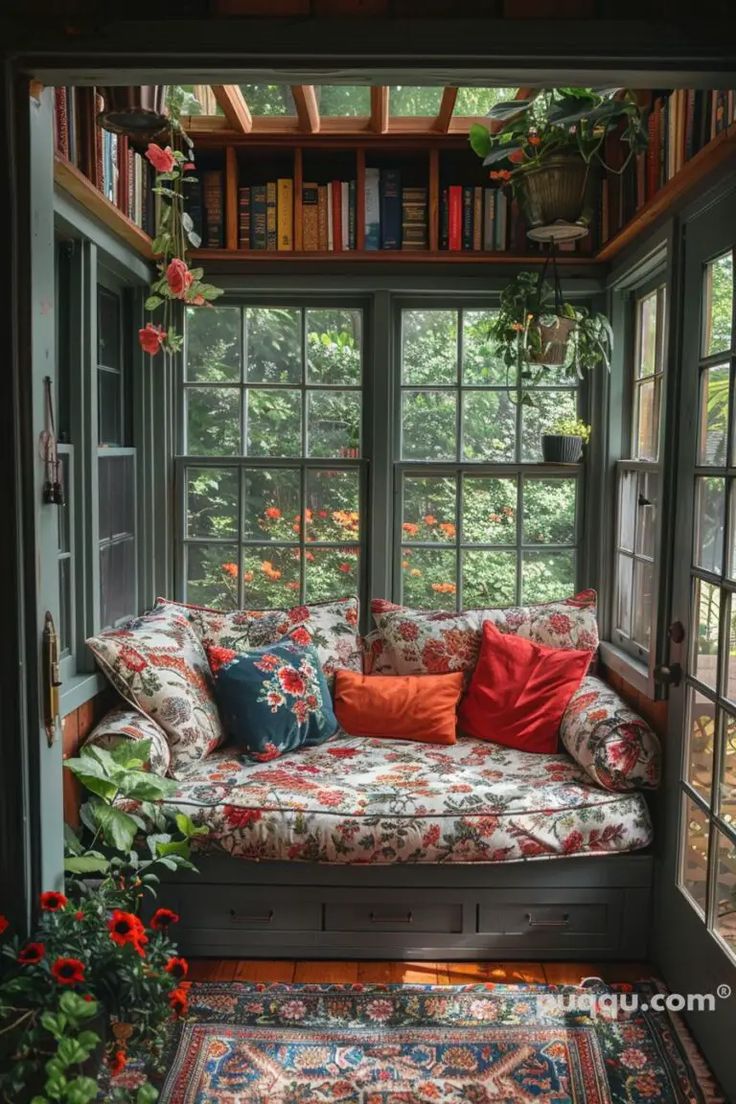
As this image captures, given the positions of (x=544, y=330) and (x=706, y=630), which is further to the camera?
(x=544, y=330)

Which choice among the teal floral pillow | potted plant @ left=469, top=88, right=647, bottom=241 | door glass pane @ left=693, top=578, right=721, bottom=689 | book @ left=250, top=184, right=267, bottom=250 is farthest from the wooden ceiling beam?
door glass pane @ left=693, top=578, right=721, bottom=689

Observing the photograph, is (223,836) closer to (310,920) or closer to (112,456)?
(310,920)

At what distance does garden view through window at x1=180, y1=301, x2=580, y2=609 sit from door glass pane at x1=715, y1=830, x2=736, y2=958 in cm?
174

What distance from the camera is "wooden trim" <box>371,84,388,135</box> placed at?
10.9 feet

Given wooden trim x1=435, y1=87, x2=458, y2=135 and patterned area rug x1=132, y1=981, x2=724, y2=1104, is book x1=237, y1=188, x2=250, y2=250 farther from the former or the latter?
patterned area rug x1=132, y1=981, x2=724, y2=1104

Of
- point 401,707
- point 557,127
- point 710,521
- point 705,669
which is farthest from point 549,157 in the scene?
point 401,707

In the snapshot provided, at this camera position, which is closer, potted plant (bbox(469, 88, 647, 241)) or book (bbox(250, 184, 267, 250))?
potted plant (bbox(469, 88, 647, 241))

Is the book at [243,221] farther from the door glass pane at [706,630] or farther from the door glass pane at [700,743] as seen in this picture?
the door glass pane at [700,743]

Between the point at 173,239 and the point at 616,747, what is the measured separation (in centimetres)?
230

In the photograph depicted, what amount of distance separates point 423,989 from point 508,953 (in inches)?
13.1

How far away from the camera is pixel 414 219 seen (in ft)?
12.8

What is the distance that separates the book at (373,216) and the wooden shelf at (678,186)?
86cm

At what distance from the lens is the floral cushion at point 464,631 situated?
3873 millimetres

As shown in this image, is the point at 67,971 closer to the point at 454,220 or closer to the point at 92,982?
the point at 92,982
